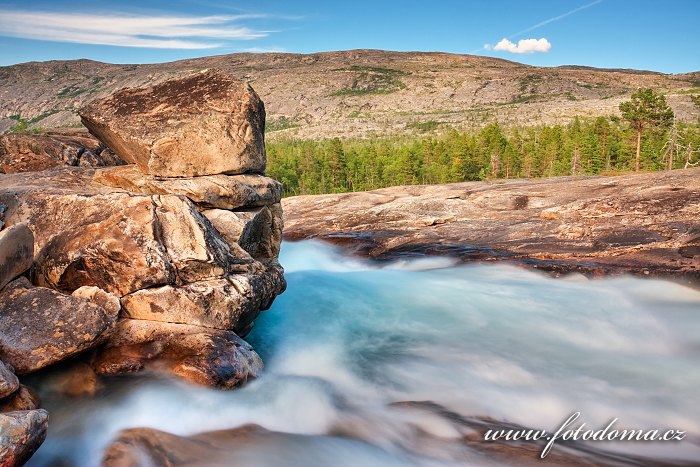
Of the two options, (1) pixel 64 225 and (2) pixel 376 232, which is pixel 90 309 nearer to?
(1) pixel 64 225

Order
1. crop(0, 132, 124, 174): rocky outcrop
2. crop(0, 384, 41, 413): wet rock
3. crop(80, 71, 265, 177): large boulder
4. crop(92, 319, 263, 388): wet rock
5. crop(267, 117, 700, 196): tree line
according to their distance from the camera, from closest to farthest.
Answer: crop(0, 384, 41, 413): wet rock, crop(92, 319, 263, 388): wet rock, crop(80, 71, 265, 177): large boulder, crop(0, 132, 124, 174): rocky outcrop, crop(267, 117, 700, 196): tree line

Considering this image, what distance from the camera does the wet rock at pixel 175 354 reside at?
36.6ft

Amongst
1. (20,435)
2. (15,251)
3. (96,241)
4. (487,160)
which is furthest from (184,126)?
(487,160)

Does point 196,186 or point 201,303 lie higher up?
point 196,186

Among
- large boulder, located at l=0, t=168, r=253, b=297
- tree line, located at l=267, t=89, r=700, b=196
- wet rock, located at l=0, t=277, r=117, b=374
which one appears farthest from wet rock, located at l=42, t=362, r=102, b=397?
tree line, located at l=267, t=89, r=700, b=196

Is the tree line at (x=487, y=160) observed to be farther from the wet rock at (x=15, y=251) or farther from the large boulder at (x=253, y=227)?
the wet rock at (x=15, y=251)

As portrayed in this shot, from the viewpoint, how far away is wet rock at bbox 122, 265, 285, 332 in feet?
38.5

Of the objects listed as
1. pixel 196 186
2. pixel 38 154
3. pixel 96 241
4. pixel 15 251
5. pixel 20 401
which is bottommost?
pixel 20 401

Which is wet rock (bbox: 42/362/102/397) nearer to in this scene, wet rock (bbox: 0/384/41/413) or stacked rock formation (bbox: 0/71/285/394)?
stacked rock formation (bbox: 0/71/285/394)

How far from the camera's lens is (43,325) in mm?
10586

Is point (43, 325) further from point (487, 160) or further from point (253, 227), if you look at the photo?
point (487, 160)

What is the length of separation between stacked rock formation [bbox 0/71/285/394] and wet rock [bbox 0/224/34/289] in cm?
4

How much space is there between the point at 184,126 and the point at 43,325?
6857 millimetres

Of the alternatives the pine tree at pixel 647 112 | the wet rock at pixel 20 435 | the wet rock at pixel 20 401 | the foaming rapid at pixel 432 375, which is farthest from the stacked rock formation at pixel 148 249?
the pine tree at pixel 647 112
